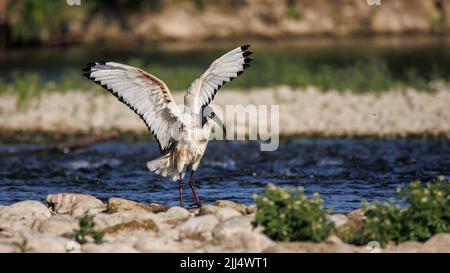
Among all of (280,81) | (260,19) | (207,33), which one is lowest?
(280,81)

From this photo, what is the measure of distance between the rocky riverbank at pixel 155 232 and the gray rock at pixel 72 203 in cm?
12

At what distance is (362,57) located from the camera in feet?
97.0

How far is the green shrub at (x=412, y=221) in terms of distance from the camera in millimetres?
8828

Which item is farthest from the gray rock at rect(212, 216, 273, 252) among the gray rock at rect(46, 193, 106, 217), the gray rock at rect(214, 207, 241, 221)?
the gray rock at rect(46, 193, 106, 217)

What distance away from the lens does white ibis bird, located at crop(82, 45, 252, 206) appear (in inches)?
431

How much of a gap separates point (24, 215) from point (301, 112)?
9.24 m

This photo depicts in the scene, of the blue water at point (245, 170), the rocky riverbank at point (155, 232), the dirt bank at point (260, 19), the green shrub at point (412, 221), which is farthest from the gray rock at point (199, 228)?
the dirt bank at point (260, 19)

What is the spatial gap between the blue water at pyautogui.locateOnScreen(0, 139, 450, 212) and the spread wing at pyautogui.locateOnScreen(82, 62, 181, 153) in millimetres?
1410

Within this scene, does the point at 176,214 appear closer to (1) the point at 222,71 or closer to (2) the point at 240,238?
(2) the point at 240,238

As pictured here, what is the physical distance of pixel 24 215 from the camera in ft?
33.4

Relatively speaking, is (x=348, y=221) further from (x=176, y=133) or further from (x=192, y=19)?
(x=192, y=19)

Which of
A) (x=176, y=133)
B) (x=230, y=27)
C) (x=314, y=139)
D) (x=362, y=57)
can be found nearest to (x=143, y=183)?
(x=176, y=133)

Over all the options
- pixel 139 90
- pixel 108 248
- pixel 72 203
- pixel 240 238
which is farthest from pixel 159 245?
pixel 139 90

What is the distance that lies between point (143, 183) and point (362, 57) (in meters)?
16.8
